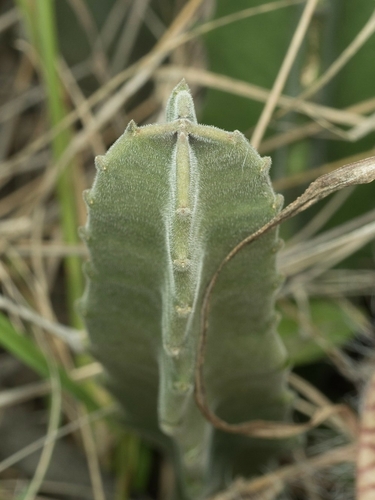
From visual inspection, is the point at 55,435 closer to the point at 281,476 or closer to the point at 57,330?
the point at 57,330

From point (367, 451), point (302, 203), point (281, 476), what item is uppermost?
point (302, 203)

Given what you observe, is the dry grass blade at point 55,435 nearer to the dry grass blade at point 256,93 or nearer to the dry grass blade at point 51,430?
the dry grass blade at point 51,430

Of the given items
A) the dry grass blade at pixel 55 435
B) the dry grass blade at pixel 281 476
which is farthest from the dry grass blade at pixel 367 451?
the dry grass blade at pixel 55 435

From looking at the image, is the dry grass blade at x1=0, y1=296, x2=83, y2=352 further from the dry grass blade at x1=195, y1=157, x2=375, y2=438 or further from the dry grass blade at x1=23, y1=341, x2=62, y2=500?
the dry grass blade at x1=195, y1=157, x2=375, y2=438

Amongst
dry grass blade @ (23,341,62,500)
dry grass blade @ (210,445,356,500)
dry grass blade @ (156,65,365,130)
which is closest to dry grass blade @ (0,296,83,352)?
dry grass blade @ (23,341,62,500)

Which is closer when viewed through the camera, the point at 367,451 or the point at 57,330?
the point at 367,451

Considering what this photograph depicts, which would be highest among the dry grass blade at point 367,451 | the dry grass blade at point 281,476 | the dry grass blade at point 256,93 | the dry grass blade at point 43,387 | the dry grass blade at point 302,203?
the dry grass blade at point 256,93

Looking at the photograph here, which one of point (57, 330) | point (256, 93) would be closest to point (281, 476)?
point (57, 330)

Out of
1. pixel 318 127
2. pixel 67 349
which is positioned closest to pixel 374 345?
pixel 318 127

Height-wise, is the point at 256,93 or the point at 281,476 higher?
the point at 256,93

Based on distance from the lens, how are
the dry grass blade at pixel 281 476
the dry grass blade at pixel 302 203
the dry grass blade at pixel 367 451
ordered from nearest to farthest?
the dry grass blade at pixel 302 203, the dry grass blade at pixel 367 451, the dry grass blade at pixel 281 476

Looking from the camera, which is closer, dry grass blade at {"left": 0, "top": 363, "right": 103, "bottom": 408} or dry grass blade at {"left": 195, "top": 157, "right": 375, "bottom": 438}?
dry grass blade at {"left": 195, "top": 157, "right": 375, "bottom": 438}

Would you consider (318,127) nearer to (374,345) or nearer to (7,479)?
(374,345)
